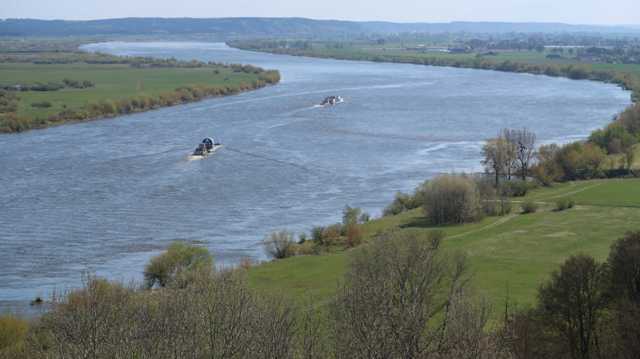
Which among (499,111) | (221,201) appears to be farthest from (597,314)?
(499,111)

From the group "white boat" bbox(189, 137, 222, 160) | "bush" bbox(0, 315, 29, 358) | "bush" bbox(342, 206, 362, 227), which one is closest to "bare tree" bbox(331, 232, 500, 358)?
"bush" bbox(0, 315, 29, 358)

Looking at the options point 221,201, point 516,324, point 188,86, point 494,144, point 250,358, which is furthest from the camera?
point 188,86

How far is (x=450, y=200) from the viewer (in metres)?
24.8

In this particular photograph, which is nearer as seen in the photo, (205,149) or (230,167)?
(230,167)

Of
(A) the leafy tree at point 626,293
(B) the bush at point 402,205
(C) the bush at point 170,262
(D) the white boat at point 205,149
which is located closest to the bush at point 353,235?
(B) the bush at point 402,205

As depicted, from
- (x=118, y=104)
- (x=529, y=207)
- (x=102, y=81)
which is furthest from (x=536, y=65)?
(x=529, y=207)

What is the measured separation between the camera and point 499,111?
4572 centimetres

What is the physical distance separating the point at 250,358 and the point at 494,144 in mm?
22387

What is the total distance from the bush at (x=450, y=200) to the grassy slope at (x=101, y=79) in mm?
24729

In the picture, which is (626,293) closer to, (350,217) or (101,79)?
(350,217)

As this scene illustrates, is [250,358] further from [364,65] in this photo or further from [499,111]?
[364,65]

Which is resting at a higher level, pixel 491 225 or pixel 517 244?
pixel 517 244

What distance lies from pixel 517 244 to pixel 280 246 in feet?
18.7

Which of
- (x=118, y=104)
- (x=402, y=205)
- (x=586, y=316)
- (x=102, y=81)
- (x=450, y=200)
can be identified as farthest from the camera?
(x=102, y=81)
